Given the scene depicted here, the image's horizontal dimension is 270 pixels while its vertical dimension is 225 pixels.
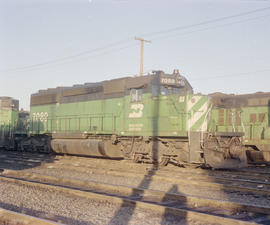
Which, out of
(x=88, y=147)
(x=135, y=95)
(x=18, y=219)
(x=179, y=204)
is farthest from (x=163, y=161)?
(x=18, y=219)

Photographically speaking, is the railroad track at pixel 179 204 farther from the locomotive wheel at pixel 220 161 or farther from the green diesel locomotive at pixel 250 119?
the green diesel locomotive at pixel 250 119

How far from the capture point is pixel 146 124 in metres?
12.3

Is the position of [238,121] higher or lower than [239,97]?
lower

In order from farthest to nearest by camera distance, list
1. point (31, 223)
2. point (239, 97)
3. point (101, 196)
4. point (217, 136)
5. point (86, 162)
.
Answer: point (239, 97)
point (86, 162)
point (217, 136)
point (101, 196)
point (31, 223)

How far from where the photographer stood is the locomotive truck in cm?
1123

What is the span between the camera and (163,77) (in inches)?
478

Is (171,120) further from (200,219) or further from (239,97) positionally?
(200,219)

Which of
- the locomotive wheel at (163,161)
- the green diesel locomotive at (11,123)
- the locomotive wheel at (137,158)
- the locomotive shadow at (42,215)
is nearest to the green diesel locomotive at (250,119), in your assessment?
the locomotive wheel at (163,161)

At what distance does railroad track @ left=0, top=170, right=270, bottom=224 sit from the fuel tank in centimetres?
477

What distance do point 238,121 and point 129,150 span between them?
5644 millimetres

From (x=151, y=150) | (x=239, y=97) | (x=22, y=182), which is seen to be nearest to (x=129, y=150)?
(x=151, y=150)

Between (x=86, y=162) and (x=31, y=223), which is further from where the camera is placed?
(x=86, y=162)

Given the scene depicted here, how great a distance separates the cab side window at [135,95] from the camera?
12.5m

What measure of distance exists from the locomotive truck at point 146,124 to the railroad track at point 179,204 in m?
4.24
